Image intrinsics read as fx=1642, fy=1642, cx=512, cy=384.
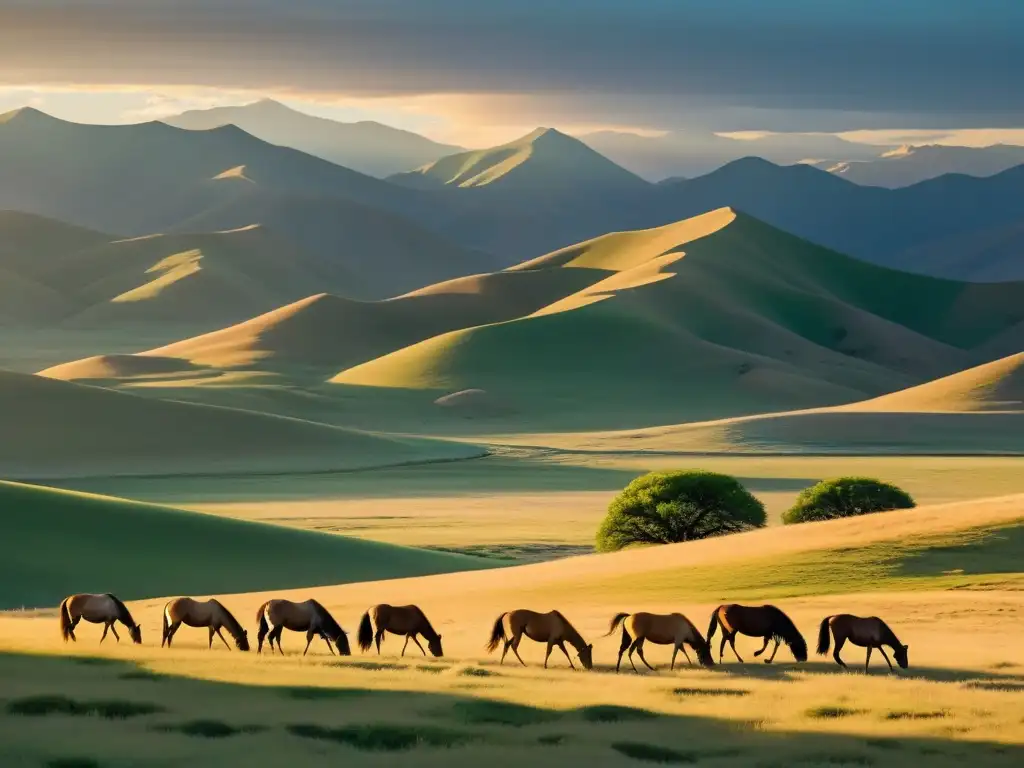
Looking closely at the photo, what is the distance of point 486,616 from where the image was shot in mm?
36625

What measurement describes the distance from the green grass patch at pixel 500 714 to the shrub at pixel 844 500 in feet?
155

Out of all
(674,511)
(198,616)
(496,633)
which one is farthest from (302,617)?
(674,511)

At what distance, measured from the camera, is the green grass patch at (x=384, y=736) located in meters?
20.1

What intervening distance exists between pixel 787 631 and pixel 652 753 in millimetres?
8460

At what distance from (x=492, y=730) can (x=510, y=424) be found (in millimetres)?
164609

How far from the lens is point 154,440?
440 ft

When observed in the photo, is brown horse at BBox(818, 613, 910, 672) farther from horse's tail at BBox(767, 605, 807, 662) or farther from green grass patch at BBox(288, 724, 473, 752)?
green grass patch at BBox(288, 724, 473, 752)

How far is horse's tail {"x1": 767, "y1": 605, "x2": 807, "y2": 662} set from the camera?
1086 inches

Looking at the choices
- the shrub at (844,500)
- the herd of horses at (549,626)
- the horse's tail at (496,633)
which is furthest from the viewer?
the shrub at (844,500)

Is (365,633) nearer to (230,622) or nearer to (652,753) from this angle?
(230,622)

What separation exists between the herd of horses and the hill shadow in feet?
11.8

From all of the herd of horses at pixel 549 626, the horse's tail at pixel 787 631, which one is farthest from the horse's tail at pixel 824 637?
the horse's tail at pixel 787 631

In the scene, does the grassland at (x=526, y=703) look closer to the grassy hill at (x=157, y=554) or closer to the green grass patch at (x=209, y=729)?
the green grass patch at (x=209, y=729)

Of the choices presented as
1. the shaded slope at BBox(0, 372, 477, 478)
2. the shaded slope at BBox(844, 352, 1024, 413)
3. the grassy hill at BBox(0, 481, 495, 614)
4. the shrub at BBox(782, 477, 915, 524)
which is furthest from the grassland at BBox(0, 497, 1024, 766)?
the shaded slope at BBox(844, 352, 1024, 413)
